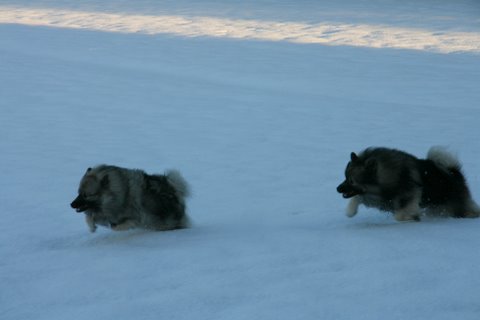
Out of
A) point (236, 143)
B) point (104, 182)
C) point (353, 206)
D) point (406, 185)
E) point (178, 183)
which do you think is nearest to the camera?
point (406, 185)

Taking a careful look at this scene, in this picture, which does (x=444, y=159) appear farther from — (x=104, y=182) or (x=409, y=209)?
(x=104, y=182)

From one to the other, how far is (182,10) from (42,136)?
1157cm

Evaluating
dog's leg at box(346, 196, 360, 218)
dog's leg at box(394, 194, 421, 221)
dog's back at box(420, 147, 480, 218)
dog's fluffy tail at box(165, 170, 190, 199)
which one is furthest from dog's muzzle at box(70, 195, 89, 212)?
dog's back at box(420, 147, 480, 218)

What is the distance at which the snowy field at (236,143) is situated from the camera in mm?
3789

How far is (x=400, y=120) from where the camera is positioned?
9.95 meters

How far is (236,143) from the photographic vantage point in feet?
A: 29.6

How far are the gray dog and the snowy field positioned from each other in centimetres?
16

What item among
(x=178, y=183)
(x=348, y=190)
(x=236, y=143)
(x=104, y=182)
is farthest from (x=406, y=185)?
(x=236, y=143)

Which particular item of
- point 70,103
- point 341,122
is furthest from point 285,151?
point 70,103

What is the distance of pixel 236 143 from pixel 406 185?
161 inches

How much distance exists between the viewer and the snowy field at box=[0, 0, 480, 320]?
12.4 feet

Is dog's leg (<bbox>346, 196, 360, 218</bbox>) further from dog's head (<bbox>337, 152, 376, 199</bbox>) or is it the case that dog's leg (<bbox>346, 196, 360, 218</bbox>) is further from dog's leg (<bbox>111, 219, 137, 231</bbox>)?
dog's leg (<bbox>111, 219, 137, 231</bbox>)

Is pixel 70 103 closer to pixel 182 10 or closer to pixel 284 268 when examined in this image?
pixel 284 268

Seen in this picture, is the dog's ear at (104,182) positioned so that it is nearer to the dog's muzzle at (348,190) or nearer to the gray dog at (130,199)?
the gray dog at (130,199)
